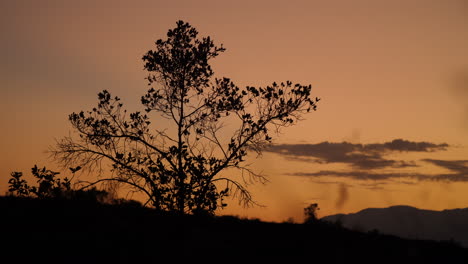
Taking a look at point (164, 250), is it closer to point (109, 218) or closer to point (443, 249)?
point (109, 218)

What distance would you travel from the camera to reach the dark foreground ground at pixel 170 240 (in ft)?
48.8

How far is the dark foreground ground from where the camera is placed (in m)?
14.9

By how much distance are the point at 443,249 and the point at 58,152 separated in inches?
707

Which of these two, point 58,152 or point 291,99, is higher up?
point 291,99

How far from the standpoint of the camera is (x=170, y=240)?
1689 centimetres

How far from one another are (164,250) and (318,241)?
605 cm

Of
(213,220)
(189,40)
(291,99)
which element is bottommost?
(213,220)

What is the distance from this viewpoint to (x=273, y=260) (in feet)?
53.1

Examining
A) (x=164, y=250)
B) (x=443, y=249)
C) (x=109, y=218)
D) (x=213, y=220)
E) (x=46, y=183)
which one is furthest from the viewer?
(x=46, y=183)

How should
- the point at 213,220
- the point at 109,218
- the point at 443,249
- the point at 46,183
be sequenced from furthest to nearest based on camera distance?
1. the point at 46,183
2. the point at 213,220
3. the point at 443,249
4. the point at 109,218

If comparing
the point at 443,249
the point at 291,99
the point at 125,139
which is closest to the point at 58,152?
the point at 125,139

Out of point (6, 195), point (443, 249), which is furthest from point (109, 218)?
point (443, 249)

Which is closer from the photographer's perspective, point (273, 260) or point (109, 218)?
point (273, 260)

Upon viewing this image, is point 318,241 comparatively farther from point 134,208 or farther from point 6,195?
point 6,195
